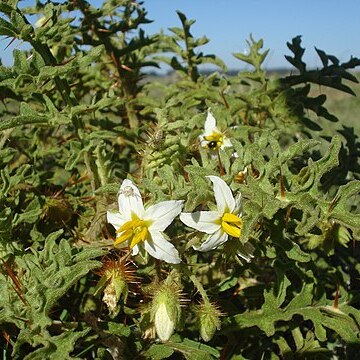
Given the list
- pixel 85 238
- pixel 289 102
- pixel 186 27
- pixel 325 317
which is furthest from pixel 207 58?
pixel 325 317

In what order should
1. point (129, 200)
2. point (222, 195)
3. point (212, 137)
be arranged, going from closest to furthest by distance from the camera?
point (222, 195)
point (129, 200)
point (212, 137)

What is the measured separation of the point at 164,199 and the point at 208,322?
14.6 inches

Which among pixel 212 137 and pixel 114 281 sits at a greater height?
pixel 212 137

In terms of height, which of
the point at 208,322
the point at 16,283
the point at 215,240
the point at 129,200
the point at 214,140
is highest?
the point at 214,140

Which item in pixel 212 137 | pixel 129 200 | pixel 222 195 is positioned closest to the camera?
pixel 222 195

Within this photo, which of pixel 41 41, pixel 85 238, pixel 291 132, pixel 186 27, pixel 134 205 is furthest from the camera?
pixel 186 27

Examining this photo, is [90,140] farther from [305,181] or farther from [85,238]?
[305,181]

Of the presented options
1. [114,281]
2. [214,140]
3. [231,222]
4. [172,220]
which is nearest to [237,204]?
[231,222]

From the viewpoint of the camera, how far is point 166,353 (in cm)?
170

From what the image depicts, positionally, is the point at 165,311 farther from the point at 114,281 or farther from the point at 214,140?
the point at 214,140

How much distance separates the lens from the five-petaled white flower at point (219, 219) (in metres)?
1.56

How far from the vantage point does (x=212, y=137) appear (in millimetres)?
2188

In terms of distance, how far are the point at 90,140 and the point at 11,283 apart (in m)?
0.57

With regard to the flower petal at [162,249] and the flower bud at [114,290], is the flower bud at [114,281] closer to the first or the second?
the flower bud at [114,290]
